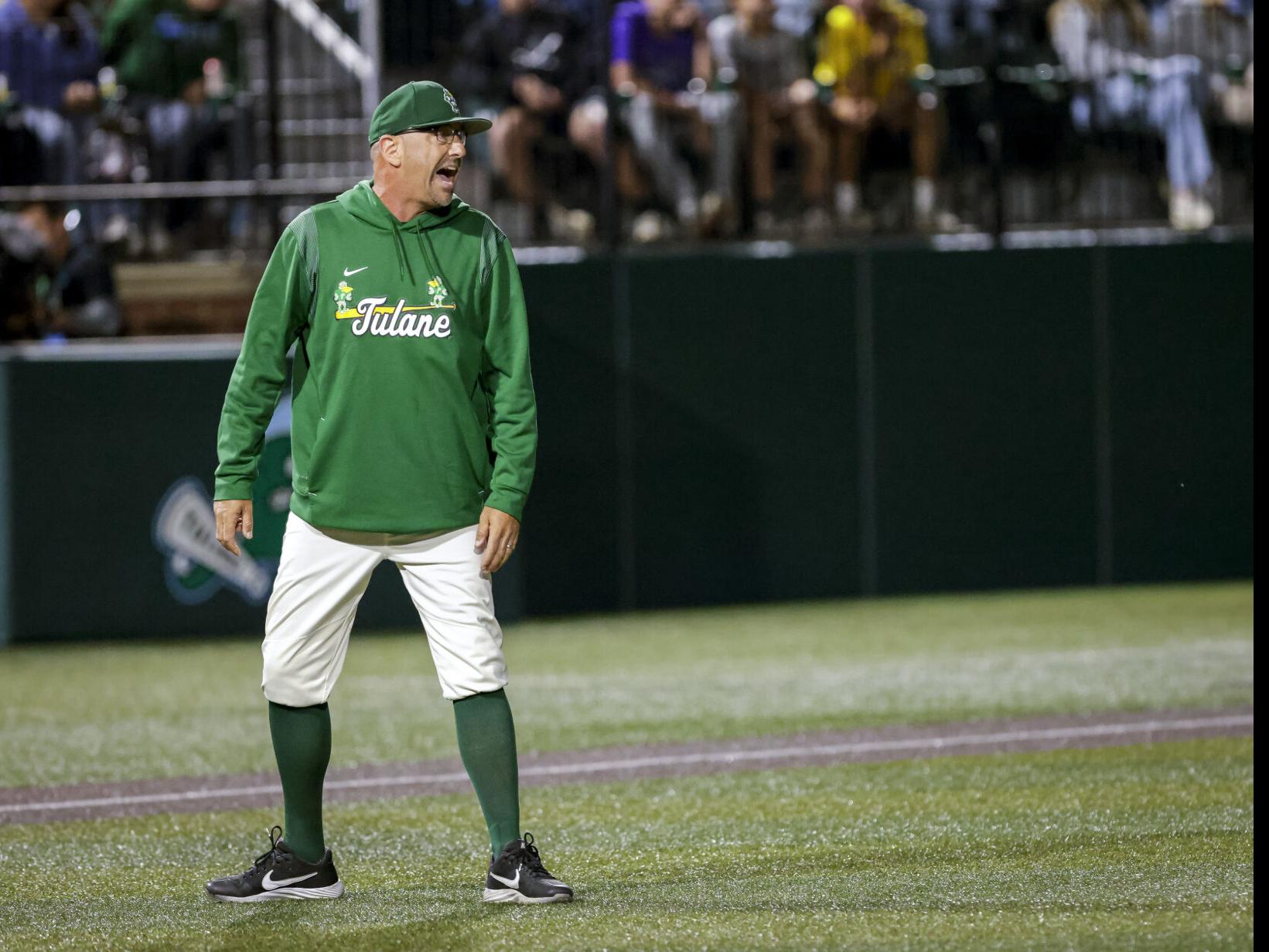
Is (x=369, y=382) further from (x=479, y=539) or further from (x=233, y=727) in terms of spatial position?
(x=233, y=727)

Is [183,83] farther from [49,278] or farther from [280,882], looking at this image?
[280,882]

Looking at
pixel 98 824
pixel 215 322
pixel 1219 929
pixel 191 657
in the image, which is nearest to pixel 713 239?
pixel 215 322

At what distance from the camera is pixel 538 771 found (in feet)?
24.2

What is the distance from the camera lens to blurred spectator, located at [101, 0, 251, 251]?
39.7 ft

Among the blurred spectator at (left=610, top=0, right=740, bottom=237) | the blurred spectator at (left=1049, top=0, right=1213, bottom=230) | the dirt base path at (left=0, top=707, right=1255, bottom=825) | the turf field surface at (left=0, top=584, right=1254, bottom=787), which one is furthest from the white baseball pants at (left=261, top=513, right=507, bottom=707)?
the blurred spectator at (left=1049, top=0, right=1213, bottom=230)

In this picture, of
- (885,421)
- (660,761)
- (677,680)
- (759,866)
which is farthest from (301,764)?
(885,421)

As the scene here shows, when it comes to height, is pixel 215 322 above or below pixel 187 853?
above

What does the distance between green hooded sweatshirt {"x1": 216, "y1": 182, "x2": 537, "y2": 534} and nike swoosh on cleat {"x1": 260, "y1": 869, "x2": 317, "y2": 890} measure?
3.00ft

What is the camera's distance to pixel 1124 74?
13.3 metres

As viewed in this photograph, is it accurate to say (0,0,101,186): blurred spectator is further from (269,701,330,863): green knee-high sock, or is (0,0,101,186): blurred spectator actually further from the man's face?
(269,701,330,863): green knee-high sock

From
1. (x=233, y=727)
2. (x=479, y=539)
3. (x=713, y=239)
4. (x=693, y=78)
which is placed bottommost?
(x=233, y=727)

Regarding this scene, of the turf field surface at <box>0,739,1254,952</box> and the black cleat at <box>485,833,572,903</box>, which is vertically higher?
the black cleat at <box>485,833,572,903</box>

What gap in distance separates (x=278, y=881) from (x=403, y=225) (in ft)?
5.63

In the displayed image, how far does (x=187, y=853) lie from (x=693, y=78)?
8027 mm
